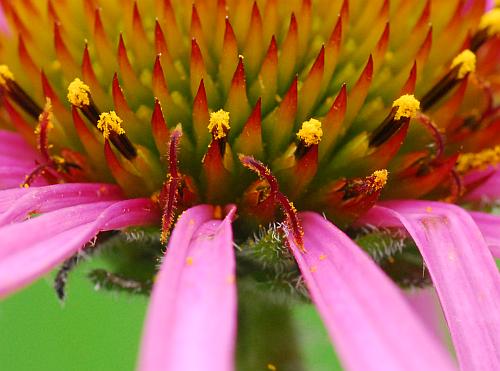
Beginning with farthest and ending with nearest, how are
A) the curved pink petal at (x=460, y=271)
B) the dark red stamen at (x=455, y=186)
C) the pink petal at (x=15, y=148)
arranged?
1. the pink petal at (x=15, y=148)
2. the dark red stamen at (x=455, y=186)
3. the curved pink petal at (x=460, y=271)

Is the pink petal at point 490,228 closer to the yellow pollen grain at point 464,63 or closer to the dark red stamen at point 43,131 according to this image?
the yellow pollen grain at point 464,63

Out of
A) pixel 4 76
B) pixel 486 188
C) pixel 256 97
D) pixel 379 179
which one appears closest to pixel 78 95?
pixel 4 76

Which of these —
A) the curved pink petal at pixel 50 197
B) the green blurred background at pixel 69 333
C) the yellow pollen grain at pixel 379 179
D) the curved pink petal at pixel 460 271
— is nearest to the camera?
the curved pink petal at pixel 460 271

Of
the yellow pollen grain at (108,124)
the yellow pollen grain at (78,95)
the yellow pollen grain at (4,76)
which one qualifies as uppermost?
the yellow pollen grain at (4,76)

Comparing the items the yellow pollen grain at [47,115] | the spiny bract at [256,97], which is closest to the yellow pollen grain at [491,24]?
the spiny bract at [256,97]

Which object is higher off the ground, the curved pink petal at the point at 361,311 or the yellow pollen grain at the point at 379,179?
the yellow pollen grain at the point at 379,179

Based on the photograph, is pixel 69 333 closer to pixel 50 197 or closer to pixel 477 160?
pixel 50 197

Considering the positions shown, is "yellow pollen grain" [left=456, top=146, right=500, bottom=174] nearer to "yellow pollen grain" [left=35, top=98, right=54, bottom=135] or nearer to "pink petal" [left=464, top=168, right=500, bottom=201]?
"pink petal" [left=464, top=168, right=500, bottom=201]

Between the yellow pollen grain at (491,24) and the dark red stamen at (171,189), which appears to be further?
the yellow pollen grain at (491,24)
